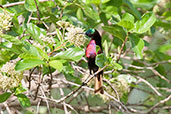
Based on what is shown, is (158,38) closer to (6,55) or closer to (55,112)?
(55,112)

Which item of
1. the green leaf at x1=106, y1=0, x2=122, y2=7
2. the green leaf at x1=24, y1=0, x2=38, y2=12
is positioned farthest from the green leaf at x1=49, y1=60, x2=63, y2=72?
the green leaf at x1=106, y1=0, x2=122, y2=7

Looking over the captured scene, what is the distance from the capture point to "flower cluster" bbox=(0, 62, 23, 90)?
1104mm

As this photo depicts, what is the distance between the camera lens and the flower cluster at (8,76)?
1104 millimetres

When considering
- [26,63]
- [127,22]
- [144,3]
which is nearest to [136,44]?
[127,22]

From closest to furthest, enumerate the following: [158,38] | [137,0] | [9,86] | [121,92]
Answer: [9,86], [121,92], [137,0], [158,38]

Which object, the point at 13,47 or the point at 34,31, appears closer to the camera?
the point at 13,47

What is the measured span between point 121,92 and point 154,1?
0.87m

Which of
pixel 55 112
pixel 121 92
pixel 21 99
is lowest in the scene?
pixel 55 112

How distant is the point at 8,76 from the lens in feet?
3.72

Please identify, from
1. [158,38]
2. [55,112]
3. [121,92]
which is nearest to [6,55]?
[121,92]

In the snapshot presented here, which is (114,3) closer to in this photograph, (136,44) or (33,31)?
(136,44)

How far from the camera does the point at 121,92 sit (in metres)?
1.67

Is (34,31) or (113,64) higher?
(34,31)

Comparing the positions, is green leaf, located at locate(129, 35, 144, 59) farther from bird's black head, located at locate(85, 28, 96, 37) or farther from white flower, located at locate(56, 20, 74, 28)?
white flower, located at locate(56, 20, 74, 28)
